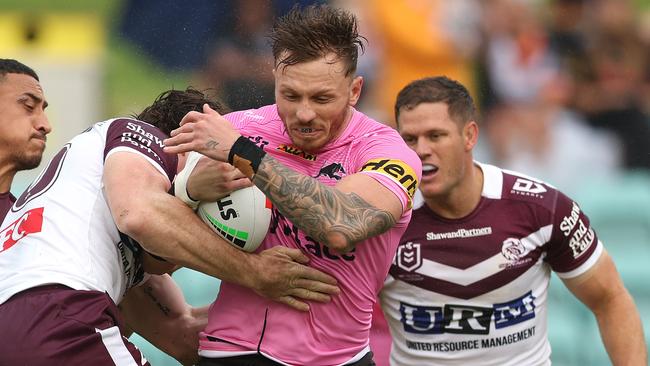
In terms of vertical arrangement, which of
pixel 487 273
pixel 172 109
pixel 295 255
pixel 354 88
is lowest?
pixel 487 273

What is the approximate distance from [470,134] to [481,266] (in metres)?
0.75

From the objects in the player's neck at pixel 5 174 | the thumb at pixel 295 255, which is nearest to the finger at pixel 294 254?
the thumb at pixel 295 255

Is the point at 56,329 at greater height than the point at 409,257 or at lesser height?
greater

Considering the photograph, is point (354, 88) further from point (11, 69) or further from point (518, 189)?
point (11, 69)

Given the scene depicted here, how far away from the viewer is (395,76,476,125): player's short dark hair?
589 centimetres

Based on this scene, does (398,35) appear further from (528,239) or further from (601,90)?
(528,239)

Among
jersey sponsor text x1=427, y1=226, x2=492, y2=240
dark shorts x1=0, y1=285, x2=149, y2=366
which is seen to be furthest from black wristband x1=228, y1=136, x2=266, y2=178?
jersey sponsor text x1=427, y1=226, x2=492, y2=240

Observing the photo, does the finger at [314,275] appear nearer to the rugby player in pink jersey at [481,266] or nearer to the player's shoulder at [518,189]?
the rugby player in pink jersey at [481,266]

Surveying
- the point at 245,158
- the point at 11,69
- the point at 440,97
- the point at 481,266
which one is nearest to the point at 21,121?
the point at 11,69

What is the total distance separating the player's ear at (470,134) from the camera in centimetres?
592

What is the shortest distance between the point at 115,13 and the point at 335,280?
6852 millimetres

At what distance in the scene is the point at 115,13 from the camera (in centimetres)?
1077

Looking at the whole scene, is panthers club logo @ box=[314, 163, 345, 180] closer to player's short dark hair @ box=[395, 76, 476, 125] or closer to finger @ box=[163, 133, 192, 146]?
finger @ box=[163, 133, 192, 146]

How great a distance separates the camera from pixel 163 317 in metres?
→ 5.44
